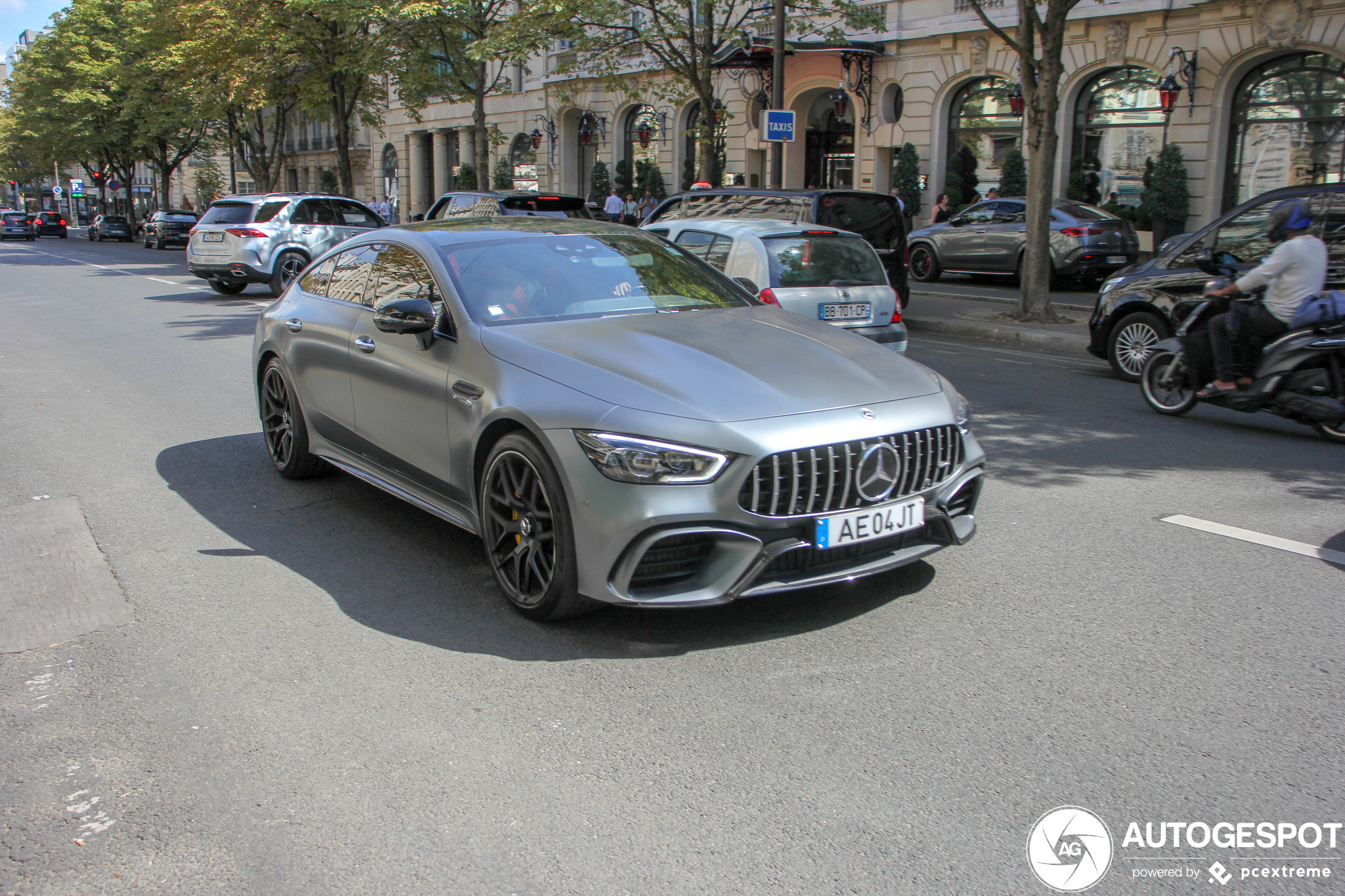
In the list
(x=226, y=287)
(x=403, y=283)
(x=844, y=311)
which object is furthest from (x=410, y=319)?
(x=226, y=287)

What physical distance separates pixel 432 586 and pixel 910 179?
27239 mm

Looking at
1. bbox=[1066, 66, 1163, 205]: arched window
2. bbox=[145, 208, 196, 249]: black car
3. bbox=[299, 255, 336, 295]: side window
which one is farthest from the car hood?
bbox=[145, 208, 196, 249]: black car

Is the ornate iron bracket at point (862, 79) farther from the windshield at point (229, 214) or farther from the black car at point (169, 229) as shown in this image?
the black car at point (169, 229)

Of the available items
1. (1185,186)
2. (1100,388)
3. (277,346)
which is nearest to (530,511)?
(277,346)

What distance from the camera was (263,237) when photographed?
19.7 meters

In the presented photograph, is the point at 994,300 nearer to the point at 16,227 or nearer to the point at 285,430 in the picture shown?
the point at 285,430

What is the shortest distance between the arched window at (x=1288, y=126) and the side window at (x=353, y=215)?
682 inches

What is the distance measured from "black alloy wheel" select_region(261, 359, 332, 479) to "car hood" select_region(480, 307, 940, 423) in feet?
7.23

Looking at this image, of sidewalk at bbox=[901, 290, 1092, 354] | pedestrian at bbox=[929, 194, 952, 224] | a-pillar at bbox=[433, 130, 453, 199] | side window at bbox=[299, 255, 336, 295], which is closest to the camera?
side window at bbox=[299, 255, 336, 295]

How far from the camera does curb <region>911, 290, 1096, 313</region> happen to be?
17.3 metres

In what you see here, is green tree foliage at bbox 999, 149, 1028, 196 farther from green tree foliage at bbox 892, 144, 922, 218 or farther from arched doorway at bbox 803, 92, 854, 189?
arched doorway at bbox 803, 92, 854, 189

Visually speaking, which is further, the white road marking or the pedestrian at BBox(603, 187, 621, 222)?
the pedestrian at BBox(603, 187, 621, 222)

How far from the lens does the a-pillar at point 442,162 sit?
5081 cm

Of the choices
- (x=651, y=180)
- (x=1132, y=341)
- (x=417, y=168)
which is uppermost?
(x=417, y=168)
